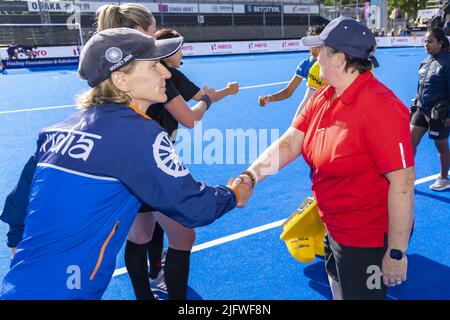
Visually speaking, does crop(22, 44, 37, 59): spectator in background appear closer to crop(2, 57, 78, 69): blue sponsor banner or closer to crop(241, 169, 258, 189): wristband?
crop(2, 57, 78, 69): blue sponsor banner

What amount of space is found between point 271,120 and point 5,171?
5740 millimetres

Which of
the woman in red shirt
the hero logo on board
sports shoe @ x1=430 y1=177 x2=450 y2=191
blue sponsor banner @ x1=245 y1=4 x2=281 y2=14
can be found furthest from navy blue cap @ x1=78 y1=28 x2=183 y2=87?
blue sponsor banner @ x1=245 y1=4 x2=281 y2=14

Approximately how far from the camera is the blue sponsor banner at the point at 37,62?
77.4ft

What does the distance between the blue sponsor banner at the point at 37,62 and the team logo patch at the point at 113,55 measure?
81.9ft

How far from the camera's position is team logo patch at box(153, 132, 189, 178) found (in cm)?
187

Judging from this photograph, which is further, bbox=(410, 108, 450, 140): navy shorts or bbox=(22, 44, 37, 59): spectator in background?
bbox=(22, 44, 37, 59): spectator in background

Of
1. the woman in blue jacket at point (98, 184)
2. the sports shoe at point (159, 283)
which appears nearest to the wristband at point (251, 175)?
the woman in blue jacket at point (98, 184)

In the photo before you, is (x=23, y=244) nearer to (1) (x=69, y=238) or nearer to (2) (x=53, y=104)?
(1) (x=69, y=238)

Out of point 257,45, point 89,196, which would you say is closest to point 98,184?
point 89,196

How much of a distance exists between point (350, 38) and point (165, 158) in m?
1.24

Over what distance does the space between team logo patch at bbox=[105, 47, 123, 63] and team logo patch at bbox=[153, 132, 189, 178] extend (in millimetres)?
415

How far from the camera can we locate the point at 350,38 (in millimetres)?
2303

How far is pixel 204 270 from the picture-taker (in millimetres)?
4141

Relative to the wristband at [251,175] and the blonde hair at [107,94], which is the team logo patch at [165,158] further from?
the wristband at [251,175]
